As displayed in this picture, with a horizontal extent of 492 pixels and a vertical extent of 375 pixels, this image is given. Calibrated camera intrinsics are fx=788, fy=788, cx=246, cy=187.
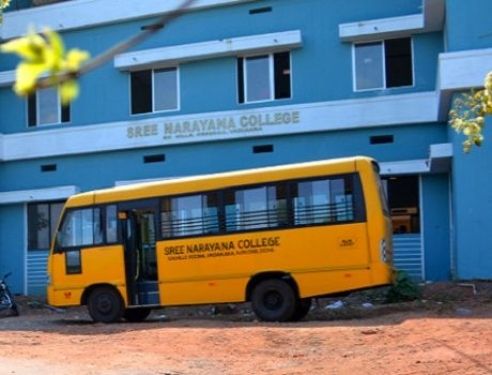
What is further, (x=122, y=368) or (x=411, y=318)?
(x=411, y=318)

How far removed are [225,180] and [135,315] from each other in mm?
3792

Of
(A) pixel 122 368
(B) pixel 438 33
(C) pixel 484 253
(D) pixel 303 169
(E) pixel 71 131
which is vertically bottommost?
(A) pixel 122 368

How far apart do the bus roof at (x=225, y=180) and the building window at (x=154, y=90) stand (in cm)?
771

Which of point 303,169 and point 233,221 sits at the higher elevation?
point 303,169

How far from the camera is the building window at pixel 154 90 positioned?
23547 mm

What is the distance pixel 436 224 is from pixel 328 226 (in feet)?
25.0

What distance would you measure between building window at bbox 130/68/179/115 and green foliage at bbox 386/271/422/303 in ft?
32.3

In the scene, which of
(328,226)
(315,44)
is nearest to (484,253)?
(328,226)

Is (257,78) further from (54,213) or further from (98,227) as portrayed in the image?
(98,227)

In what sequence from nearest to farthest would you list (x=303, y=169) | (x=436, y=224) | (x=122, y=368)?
1. (x=122, y=368)
2. (x=303, y=169)
3. (x=436, y=224)

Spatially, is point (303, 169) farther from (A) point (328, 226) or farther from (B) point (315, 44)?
(B) point (315, 44)

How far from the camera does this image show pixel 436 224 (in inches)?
811

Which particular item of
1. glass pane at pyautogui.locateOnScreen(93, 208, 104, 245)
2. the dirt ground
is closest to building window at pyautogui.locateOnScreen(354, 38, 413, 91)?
the dirt ground

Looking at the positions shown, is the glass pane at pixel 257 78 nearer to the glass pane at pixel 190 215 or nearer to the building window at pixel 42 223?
the building window at pixel 42 223
